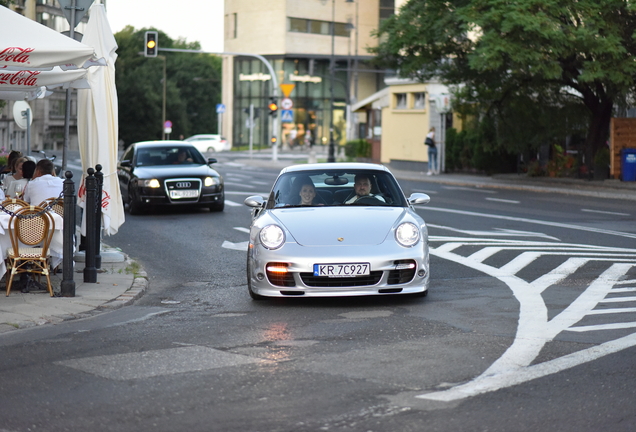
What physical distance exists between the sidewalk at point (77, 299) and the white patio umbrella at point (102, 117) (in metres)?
0.90

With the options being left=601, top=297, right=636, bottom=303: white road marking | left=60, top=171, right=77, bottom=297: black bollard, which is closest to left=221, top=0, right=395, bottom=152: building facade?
left=60, top=171, right=77, bottom=297: black bollard

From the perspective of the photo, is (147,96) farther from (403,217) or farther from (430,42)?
(403,217)

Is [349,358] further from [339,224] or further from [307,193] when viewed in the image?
[307,193]

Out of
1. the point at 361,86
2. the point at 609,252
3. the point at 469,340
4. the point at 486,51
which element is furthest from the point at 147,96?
the point at 469,340

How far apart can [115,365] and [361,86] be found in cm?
8995

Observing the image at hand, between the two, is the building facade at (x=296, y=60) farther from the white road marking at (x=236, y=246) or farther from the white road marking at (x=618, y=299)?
the white road marking at (x=618, y=299)

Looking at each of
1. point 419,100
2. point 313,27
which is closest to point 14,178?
point 419,100

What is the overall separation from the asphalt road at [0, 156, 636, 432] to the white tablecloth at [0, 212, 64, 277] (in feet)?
3.38

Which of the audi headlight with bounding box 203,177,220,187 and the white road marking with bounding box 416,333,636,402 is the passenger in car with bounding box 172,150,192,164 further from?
the white road marking with bounding box 416,333,636,402

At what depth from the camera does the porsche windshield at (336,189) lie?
403 inches

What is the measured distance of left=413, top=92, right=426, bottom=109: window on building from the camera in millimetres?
45906

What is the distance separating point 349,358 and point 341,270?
7.49 ft

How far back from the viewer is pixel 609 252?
13.4 meters

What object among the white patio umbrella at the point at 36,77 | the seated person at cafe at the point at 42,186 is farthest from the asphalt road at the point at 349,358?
the white patio umbrella at the point at 36,77
